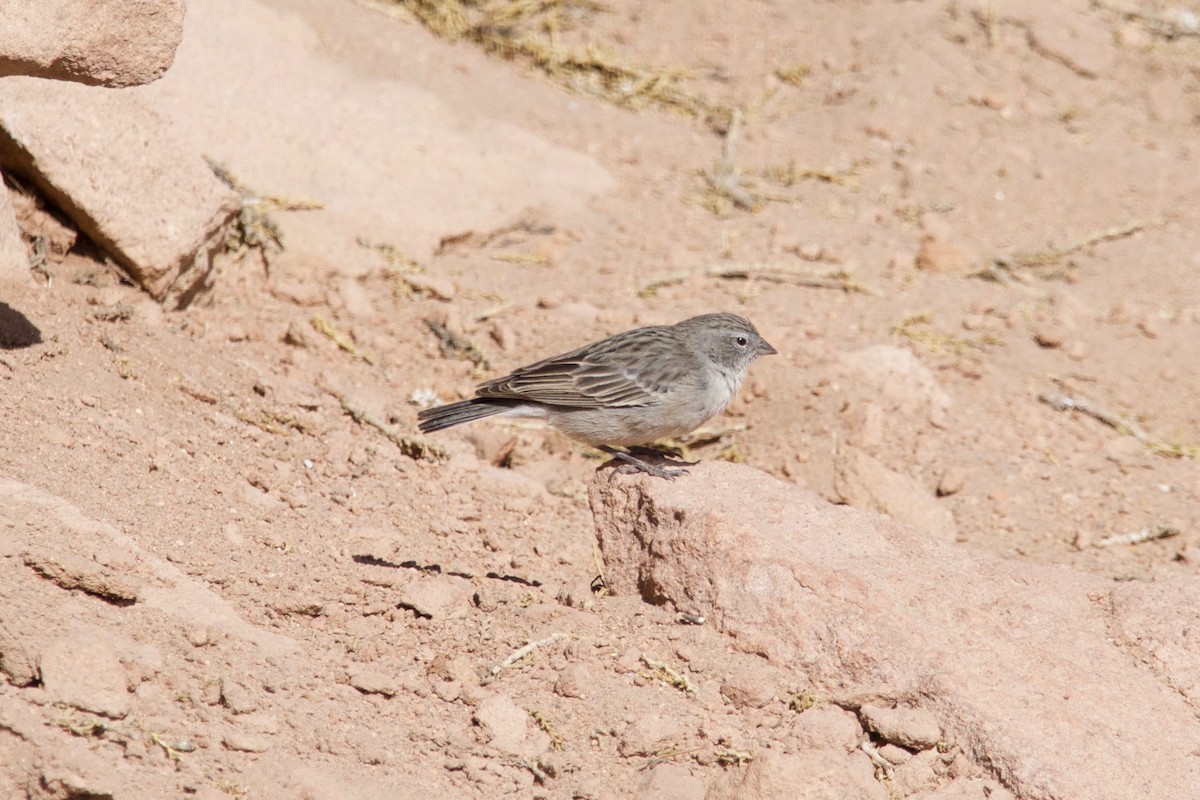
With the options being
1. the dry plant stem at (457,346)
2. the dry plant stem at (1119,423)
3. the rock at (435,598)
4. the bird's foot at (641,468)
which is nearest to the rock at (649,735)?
the rock at (435,598)

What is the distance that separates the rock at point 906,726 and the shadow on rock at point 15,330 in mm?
4388

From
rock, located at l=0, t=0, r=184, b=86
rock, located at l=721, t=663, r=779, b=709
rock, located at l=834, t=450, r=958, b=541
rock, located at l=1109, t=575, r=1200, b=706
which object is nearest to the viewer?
rock, located at l=721, t=663, r=779, b=709

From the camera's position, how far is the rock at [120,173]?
7250mm

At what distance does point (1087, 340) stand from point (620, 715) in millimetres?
5980

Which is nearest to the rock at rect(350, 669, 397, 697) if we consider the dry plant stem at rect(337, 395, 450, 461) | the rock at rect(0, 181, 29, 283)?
the dry plant stem at rect(337, 395, 450, 461)

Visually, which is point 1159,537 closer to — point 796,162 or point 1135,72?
point 796,162

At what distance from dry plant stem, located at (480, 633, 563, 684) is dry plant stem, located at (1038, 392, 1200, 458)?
4.88 metres

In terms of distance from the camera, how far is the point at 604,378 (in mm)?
7074

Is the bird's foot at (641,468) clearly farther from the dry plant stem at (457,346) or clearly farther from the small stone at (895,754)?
the dry plant stem at (457,346)

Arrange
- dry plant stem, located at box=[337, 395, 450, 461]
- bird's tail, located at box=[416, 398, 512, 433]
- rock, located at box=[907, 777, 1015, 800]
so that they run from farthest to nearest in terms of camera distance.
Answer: dry plant stem, located at box=[337, 395, 450, 461] < bird's tail, located at box=[416, 398, 512, 433] < rock, located at box=[907, 777, 1015, 800]

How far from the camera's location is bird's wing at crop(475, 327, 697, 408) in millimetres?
6988

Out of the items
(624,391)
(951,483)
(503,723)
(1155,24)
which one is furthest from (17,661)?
(1155,24)

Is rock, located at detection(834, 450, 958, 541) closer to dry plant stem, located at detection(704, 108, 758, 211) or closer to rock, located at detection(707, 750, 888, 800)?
rock, located at detection(707, 750, 888, 800)

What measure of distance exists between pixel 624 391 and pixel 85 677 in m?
3.31
